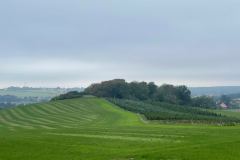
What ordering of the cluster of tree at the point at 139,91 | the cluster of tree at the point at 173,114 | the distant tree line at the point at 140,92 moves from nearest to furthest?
the cluster of tree at the point at 173,114
the distant tree line at the point at 140,92
the cluster of tree at the point at 139,91

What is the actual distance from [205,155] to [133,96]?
154470 mm

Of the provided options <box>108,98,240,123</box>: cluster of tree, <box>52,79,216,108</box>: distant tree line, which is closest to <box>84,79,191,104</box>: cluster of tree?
<box>52,79,216,108</box>: distant tree line

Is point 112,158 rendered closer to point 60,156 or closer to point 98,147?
point 60,156

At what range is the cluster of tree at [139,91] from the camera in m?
181

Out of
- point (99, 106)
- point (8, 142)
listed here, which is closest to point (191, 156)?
point (8, 142)

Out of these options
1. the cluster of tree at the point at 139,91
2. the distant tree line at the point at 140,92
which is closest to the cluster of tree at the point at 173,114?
the distant tree line at the point at 140,92

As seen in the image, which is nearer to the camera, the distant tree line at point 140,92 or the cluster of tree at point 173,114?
the cluster of tree at point 173,114

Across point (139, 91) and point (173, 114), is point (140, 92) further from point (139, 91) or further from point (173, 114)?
point (173, 114)

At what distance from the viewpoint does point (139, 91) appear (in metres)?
186

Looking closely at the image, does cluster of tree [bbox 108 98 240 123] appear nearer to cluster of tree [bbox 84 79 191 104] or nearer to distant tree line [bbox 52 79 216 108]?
distant tree line [bbox 52 79 216 108]

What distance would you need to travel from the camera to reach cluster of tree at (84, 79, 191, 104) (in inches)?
7131

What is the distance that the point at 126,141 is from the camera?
36781 mm

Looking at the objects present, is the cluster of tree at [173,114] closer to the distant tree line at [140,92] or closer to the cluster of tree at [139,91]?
the distant tree line at [140,92]

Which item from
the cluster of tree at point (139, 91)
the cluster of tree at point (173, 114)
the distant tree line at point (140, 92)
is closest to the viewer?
the cluster of tree at point (173, 114)
